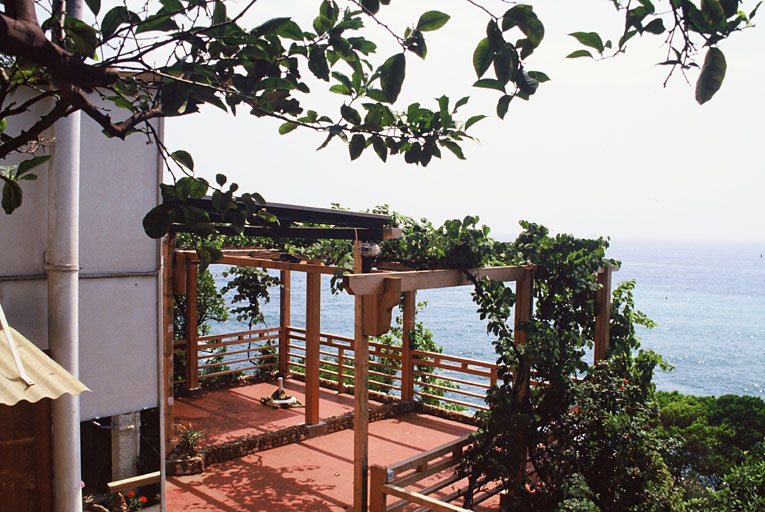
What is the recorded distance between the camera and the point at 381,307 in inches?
185

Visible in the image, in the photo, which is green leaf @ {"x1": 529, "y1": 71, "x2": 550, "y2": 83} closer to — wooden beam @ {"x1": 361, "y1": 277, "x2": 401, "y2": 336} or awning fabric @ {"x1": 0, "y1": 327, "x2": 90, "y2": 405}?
awning fabric @ {"x1": 0, "y1": 327, "x2": 90, "y2": 405}

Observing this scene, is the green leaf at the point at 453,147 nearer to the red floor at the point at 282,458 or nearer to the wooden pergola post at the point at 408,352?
the red floor at the point at 282,458

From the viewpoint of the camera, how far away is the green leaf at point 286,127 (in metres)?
1.66

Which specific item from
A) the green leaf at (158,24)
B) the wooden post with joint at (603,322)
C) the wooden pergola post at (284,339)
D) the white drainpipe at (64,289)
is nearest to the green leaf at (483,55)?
the green leaf at (158,24)

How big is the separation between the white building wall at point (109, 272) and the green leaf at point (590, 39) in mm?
3296

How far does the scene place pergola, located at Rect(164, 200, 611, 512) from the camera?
15.4 feet

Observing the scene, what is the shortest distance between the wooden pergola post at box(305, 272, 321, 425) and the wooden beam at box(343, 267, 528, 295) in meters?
2.53

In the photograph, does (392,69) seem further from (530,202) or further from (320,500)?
(530,202)

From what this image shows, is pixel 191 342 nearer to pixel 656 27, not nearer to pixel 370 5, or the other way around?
pixel 370 5

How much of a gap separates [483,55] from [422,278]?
12.5 feet

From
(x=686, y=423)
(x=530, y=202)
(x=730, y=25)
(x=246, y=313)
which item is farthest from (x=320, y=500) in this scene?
(x=530, y=202)

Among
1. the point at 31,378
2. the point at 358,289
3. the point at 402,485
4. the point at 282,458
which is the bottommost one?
the point at 282,458

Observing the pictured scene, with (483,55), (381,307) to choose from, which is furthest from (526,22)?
(381,307)

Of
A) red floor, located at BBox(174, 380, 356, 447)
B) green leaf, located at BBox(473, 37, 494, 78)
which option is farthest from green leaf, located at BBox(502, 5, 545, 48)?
red floor, located at BBox(174, 380, 356, 447)
